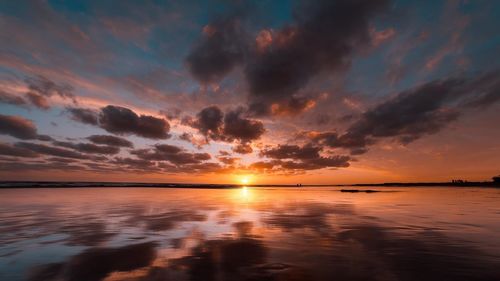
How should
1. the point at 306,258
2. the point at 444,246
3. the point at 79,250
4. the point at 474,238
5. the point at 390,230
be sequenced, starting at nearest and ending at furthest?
the point at 306,258
the point at 79,250
the point at 444,246
the point at 474,238
the point at 390,230

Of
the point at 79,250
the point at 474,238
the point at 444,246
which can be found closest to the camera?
the point at 79,250

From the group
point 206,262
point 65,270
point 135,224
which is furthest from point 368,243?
point 135,224

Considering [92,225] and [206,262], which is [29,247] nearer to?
[92,225]

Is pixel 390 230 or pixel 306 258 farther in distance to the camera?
pixel 390 230

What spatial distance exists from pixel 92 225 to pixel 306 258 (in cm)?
1693

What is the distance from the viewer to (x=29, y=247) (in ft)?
45.7

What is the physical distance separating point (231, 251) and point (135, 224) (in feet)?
38.5

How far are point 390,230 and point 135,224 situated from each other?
18.9m

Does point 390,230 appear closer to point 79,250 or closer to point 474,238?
point 474,238

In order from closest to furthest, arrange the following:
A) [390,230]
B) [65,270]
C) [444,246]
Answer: [65,270]
[444,246]
[390,230]

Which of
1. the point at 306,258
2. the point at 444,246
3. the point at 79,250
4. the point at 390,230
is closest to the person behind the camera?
the point at 306,258

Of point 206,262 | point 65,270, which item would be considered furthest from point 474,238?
point 65,270

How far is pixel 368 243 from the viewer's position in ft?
49.7

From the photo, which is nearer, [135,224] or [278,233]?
[278,233]
